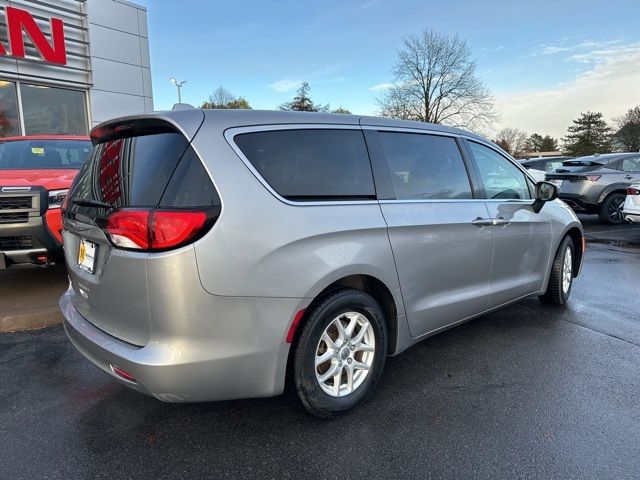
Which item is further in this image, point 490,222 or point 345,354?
point 490,222

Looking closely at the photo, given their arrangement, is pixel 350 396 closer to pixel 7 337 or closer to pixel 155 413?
pixel 155 413

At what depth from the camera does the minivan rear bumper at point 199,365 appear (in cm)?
208

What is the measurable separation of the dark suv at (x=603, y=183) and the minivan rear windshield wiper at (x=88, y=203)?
1106 centimetres

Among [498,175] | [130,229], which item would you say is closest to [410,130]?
[498,175]

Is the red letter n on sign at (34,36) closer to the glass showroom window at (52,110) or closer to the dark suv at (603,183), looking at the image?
the glass showroom window at (52,110)

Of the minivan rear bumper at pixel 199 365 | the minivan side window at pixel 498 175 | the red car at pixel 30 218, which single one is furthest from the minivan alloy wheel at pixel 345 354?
the red car at pixel 30 218

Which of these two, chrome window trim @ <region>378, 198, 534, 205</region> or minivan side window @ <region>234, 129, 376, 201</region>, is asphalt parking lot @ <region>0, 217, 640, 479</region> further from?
minivan side window @ <region>234, 129, 376, 201</region>

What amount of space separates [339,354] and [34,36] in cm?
1187

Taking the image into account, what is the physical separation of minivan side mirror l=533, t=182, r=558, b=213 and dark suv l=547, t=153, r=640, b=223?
782 centimetres

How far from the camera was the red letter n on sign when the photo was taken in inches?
407

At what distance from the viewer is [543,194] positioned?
4.08 m

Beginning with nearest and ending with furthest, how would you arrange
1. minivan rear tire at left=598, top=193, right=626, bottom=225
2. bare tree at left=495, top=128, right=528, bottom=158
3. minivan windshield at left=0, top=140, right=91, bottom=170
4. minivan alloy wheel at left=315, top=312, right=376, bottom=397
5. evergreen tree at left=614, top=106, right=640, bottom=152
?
minivan alloy wheel at left=315, top=312, right=376, bottom=397, minivan windshield at left=0, top=140, right=91, bottom=170, minivan rear tire at left=598, top=193, right=626, bottom=225, evergreen tree at left=614, top=106, right=640, bottom=152, bare tree at left=495, top=128, right=528, bottom=158

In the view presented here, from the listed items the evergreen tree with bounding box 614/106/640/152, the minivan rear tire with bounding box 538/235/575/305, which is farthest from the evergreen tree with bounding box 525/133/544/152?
the minivan rear tire with bounding box 538/235/575/305

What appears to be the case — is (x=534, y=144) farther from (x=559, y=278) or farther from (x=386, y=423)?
(x=386, y=423)
